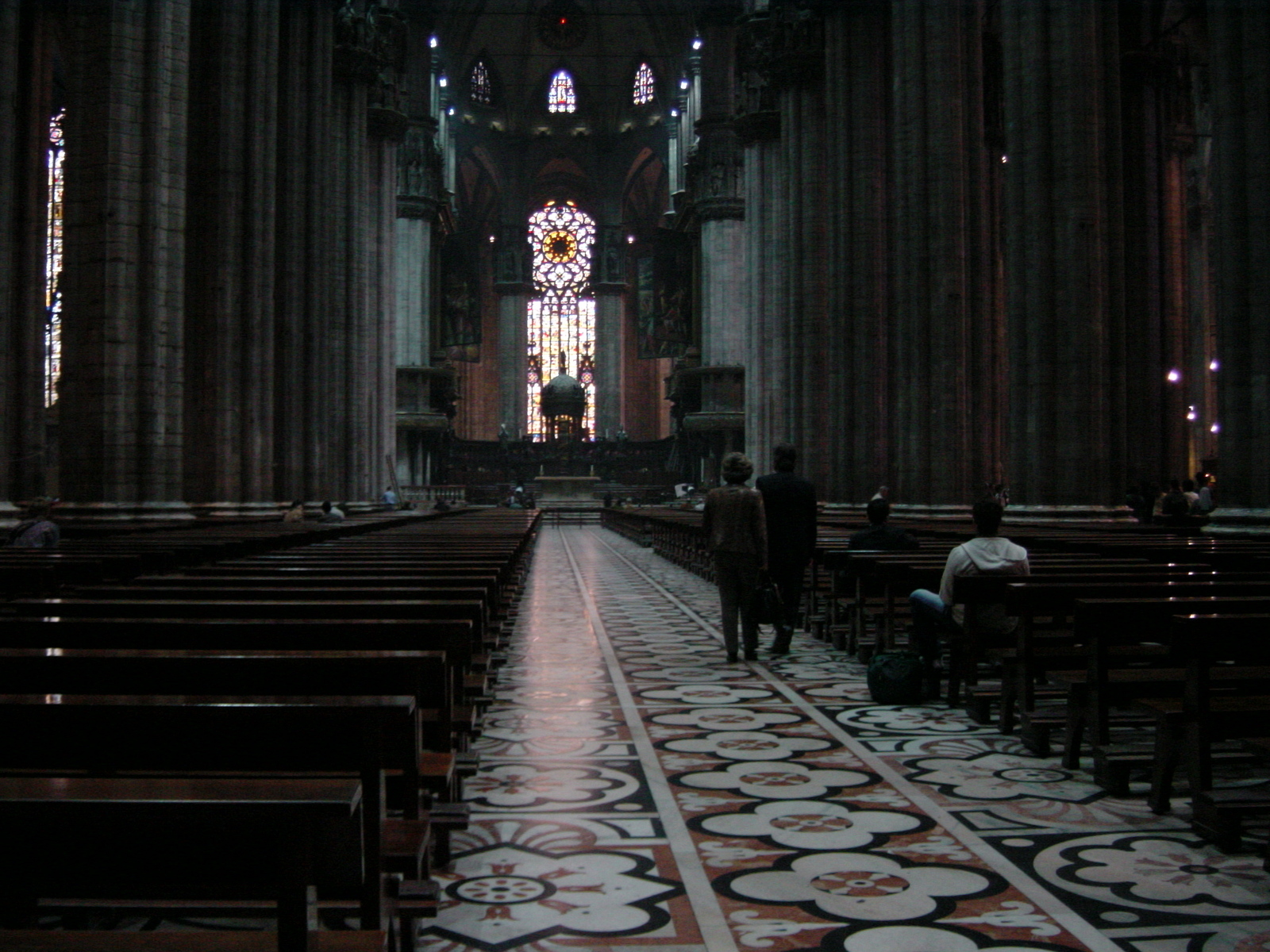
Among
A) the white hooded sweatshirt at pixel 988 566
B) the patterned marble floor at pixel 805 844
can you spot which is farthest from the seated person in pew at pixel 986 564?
the patterned marble floor at pixel 805 844

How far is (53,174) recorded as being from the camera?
114ft

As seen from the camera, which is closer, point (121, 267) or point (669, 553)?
point (121, 267)

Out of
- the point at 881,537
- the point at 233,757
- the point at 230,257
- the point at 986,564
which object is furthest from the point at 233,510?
the point at 233,757

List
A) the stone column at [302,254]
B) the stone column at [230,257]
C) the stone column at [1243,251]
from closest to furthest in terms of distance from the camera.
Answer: the stone column at [1243,251] < the stone column at [230,257] < the stone column at [302,254]

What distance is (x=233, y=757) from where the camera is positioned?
2137 mm

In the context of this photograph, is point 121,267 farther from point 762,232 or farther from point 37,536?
point 762,232

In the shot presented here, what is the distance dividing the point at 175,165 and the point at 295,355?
783cm

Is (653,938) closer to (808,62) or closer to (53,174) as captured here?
(808,62)

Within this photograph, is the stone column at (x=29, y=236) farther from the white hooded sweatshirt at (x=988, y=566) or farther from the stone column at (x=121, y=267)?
the white hooded sweatshirt at (x=988, y=566)

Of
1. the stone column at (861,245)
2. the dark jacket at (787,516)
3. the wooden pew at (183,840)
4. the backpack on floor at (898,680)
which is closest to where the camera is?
the wooden pew at (183,840)

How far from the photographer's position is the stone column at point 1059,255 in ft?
50.4

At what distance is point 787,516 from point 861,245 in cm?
1602

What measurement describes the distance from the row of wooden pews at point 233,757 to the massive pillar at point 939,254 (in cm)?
1569

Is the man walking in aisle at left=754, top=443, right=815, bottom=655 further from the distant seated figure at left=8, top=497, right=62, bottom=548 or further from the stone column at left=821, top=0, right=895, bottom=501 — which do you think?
the stone column at left=821, top=0, right=895, bottom=501
